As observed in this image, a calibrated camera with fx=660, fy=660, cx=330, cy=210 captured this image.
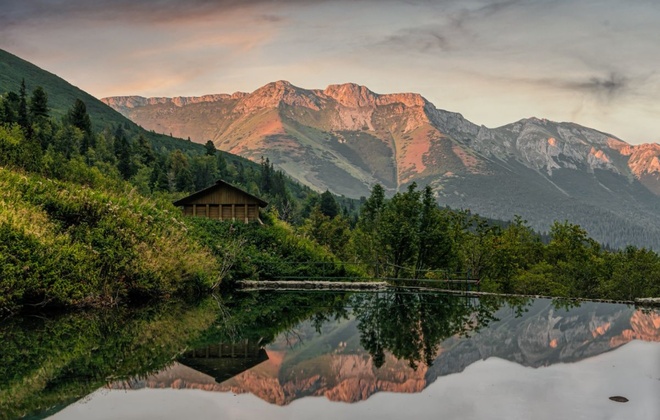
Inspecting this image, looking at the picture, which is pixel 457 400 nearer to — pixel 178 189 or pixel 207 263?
pixel 207 263

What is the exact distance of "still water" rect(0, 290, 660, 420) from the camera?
8.41m

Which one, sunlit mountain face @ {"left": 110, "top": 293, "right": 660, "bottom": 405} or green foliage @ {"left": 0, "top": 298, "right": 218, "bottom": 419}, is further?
sunlit mountain face @ {"left": 110, "top": 293, "right": 660, "bottom": 405}

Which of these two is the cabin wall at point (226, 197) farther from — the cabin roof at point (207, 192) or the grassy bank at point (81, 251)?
the grassy bank at point (81, 251)

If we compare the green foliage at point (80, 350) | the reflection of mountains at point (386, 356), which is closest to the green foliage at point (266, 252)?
the green foliage at point (80, 350)

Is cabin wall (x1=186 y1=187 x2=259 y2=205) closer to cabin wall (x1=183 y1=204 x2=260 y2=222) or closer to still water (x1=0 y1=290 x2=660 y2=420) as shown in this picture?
cabin wall (x1=183 y1=204 x2=260 y2=222)

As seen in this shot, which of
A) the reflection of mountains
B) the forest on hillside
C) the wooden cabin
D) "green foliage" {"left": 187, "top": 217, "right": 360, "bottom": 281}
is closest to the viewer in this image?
the reflection of mountains

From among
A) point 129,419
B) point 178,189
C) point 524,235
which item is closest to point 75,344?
point 129,419

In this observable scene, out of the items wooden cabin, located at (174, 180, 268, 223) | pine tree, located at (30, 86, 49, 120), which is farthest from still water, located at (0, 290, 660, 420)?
pine tree, located at (30, 86, 49, 120)

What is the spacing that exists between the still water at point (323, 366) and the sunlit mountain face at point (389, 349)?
0.04 m

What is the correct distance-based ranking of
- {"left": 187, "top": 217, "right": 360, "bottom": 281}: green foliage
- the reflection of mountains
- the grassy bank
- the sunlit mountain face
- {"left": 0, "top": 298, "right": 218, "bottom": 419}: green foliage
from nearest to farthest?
{"left": 0, "top": 298, "right": 218, "bottom": 419}: green foliage
the reflection of mountains
the sunlit mountain face
the grassy bank
{"left": 187, "top": 217, "right": 360, "bottom": 281}: green foliage

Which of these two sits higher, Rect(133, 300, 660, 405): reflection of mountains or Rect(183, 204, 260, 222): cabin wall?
Rect(183, 204, 260, 222): cabin wall

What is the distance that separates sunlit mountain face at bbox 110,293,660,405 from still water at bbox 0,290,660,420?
4cm

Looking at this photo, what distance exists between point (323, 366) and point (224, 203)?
97.6 feet

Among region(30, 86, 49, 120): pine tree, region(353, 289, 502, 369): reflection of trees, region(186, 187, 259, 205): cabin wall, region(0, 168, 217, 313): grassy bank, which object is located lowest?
region(353, 289, 502, 369): reflection of trees
